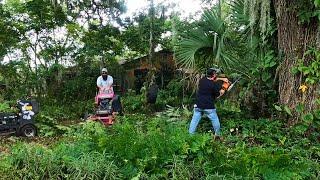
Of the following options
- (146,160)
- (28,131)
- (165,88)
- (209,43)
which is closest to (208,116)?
(209,43)

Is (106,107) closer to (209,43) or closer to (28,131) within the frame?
(28,131)

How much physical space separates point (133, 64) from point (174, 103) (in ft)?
10.9

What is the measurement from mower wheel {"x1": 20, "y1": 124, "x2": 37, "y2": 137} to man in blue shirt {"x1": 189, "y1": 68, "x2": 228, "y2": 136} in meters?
3.68

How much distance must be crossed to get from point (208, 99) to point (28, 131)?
4.08m

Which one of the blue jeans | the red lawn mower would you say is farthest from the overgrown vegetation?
the red lawn mower

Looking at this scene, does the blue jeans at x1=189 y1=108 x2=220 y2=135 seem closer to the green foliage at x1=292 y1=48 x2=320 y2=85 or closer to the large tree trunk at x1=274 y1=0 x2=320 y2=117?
the large tree trunk at x1=274 y1=0 x2=320 y2=117

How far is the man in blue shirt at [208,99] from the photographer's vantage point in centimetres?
717

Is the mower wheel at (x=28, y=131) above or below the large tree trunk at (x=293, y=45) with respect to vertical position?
below

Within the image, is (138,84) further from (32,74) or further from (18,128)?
(18,128)

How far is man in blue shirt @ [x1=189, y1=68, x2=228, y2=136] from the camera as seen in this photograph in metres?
7.17

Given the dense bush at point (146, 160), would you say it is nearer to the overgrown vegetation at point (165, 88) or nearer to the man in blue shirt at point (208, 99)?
the overgrown vegetation at point (165, 88)

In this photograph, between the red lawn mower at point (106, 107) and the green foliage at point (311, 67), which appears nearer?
the green foliage at point (311, 67)

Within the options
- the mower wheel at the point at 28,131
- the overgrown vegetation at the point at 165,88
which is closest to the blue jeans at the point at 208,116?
the overgrown vegetation at the point at 165,88

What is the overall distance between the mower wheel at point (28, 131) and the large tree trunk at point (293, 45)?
16.8 ft
